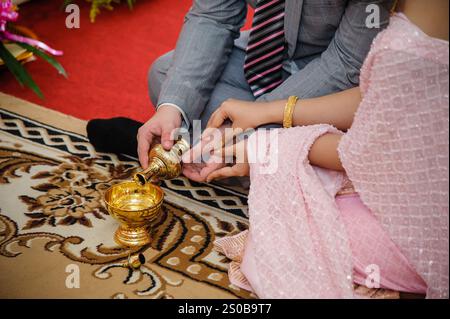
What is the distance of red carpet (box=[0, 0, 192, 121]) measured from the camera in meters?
2.11

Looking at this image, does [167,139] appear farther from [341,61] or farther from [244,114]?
[341,61]

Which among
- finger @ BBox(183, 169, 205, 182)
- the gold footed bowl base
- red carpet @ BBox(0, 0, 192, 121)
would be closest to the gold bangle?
finger @ BBox(183, 169, 205, 182)

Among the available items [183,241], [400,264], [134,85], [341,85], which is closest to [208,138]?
[183,241]

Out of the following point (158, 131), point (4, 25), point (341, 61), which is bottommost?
point (158, 131)

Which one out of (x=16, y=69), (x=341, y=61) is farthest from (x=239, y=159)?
(x=16, y=69)

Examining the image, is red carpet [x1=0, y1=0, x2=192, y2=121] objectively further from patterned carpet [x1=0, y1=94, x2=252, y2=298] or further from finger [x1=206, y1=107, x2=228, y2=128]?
finger [x1=206, y1=107, x2=228, y2=128]

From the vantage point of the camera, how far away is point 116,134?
5.51ft

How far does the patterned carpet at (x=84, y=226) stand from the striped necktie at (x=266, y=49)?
1.09ft

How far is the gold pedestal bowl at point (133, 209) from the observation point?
1252 millimetres

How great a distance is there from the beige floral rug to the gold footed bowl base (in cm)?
2

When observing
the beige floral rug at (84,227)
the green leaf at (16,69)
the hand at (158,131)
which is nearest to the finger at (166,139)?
the hand at (158,131)

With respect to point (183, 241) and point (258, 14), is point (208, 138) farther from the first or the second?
point (258, 14)

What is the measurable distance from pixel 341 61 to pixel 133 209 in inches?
24.1
